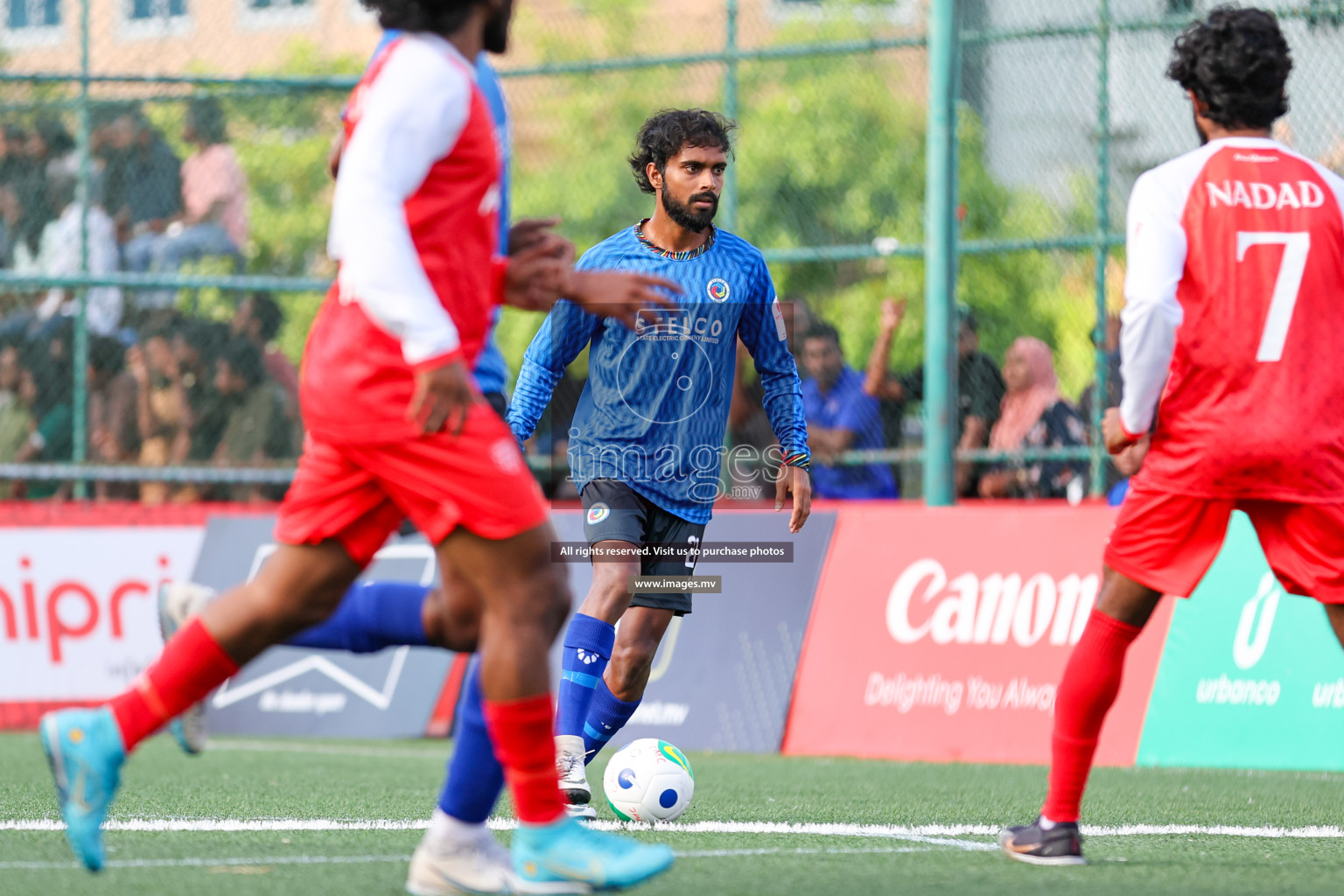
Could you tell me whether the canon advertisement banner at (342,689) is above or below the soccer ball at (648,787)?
below

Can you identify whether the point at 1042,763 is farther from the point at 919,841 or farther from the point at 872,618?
the point at 919,841

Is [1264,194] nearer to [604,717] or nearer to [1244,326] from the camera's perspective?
[1244,326]

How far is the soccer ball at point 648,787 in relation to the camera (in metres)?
5.65

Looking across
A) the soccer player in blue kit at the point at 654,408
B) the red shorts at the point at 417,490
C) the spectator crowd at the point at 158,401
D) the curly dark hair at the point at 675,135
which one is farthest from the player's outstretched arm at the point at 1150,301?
the spectator crowd at the point at 158,401

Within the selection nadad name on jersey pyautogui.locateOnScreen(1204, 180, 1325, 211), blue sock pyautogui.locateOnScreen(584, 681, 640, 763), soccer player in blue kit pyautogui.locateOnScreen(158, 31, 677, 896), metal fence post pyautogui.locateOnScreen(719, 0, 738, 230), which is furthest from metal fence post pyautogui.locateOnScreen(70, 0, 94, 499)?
nadad name on jersey pyautogui.locateOnScreen(1204, 180, 1325, 211)

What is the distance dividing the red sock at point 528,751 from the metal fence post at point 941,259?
6227 mm

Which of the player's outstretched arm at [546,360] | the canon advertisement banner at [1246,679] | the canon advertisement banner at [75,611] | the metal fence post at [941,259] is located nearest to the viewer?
the player's outstretched arm at [546,360]

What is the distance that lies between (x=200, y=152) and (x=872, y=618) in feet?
18.5

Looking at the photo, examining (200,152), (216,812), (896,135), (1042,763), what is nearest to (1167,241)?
(216,812)

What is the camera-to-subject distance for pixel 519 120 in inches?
560

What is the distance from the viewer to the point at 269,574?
3.99 metres

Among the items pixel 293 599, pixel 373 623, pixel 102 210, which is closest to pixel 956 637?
pixel 373 623

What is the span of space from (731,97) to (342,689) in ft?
14.3

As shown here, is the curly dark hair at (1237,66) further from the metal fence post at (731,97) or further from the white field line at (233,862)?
the metal fence post at (731,97)
